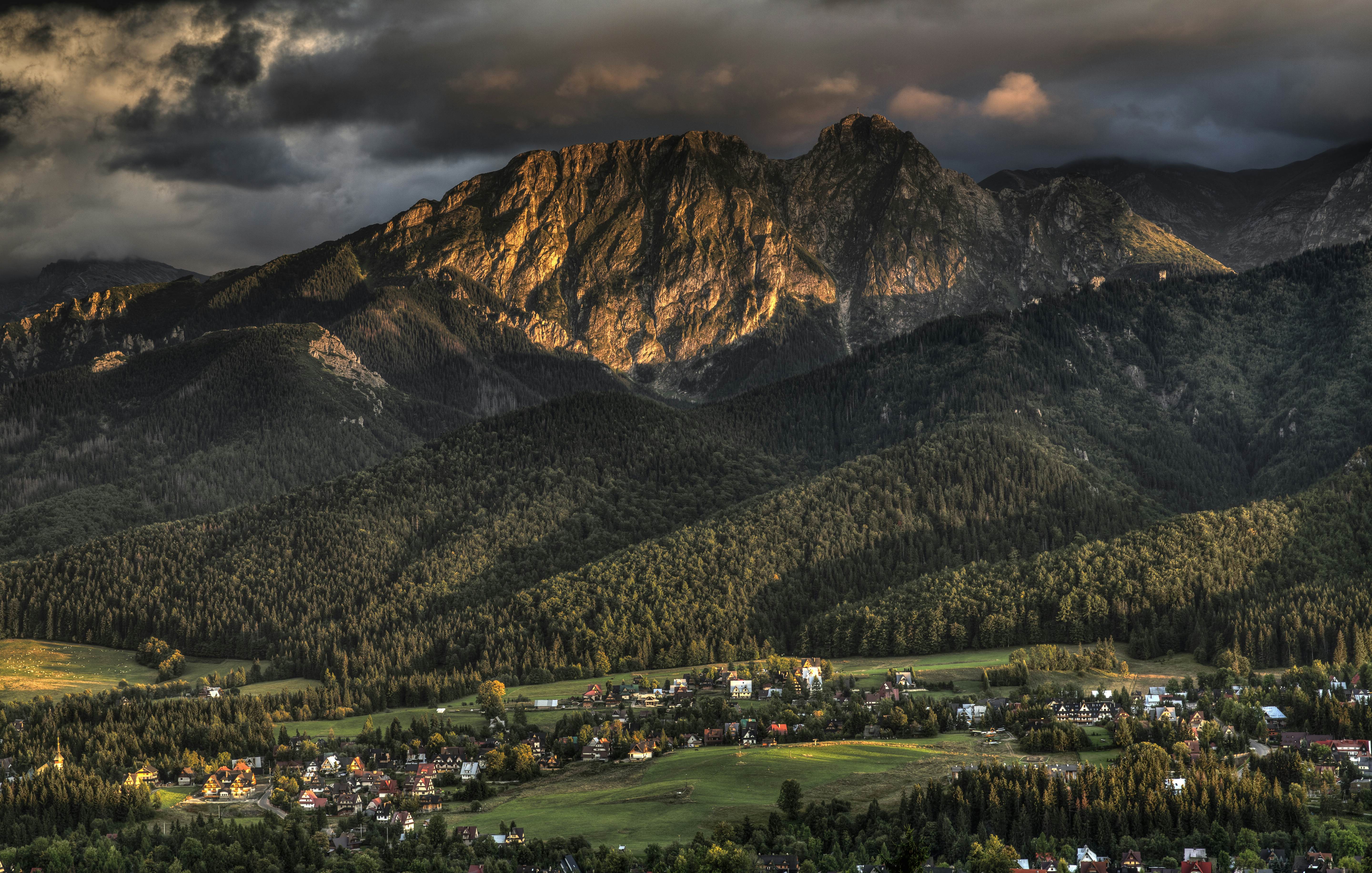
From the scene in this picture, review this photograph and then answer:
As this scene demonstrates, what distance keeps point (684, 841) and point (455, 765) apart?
157 feet

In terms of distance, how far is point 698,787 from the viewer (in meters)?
158

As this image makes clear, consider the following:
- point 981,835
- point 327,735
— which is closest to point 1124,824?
point 981,835

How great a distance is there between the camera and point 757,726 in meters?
186

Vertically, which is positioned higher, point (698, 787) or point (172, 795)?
point (172, 795)

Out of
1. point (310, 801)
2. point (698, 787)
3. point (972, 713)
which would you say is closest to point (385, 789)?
point (310, 801)

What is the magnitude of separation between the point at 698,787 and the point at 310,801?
42976 mm

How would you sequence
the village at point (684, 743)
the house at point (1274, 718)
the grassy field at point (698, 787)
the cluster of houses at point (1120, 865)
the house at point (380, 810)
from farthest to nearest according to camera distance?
1. the house at point (1274, 718)
2. the village at point (684, 743)
3. the house at point (380, 810)
4. the grassy field at point (698, 787)
5. the cluster of houses at point (1120, 865)

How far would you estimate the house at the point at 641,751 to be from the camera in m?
178

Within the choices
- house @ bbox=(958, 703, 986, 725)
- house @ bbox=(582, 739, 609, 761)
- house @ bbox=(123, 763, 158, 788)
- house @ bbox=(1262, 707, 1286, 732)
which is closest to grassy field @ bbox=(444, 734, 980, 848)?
house @ bbox=(582, 739, 609, 761)

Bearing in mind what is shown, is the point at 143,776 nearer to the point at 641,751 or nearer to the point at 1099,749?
the point at 641,751

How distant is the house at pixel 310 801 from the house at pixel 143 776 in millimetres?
20359

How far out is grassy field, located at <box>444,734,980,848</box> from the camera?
14562 cm

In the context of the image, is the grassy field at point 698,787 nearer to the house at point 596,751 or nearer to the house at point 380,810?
the house at point 596,751

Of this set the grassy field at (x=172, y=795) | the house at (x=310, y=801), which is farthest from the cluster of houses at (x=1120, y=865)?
the grassy field at (x=172, y=795)
